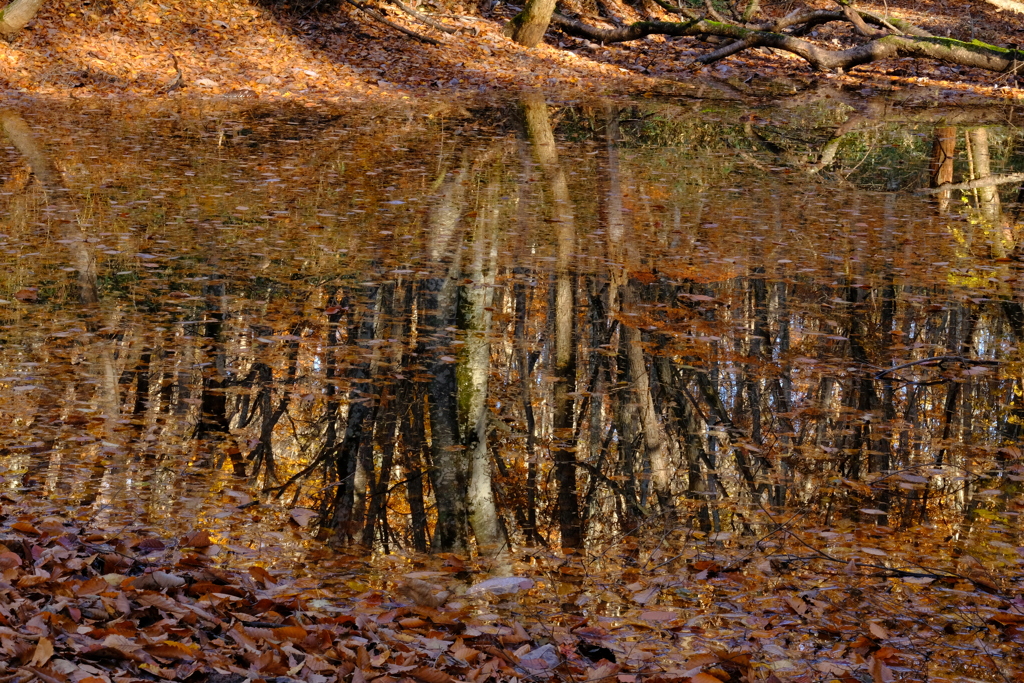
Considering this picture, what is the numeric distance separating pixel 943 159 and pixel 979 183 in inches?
63.9

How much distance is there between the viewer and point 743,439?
5645 mm

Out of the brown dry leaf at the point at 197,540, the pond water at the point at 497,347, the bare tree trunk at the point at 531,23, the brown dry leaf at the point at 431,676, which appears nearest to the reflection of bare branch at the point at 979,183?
the pond water at the point at 497,347

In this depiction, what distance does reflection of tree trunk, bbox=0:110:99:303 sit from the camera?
7.82 meters

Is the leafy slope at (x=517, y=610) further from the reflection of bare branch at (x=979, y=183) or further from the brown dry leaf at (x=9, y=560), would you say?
the reflection of bare branch at (x=979, y=183)

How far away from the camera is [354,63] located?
21188mm

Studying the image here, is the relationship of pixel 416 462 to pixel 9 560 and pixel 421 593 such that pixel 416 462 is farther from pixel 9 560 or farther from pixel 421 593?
pixel 9 560

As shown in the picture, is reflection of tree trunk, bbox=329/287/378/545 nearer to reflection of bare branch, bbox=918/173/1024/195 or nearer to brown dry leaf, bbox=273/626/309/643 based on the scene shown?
brown dry leaf, bbox=273/626/309/643

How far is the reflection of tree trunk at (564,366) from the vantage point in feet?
16.0

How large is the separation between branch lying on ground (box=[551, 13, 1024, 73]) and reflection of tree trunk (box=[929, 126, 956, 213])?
18.5 ft

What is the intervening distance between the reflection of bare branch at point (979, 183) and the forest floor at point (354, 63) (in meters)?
8.52

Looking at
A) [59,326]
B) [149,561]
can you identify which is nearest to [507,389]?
[149,561]

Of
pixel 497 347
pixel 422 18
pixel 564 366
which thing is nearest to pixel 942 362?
pixel 564 366

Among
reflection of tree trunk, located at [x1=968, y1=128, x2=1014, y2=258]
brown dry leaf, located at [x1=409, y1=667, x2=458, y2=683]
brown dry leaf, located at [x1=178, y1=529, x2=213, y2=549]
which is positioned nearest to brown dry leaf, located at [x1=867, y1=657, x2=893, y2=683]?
brown dry leaf, located at [x1=409, y1=667, x2=458, y2=683]

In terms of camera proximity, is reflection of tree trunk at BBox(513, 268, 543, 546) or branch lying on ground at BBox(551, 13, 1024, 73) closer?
reflection of tree trunk at BBox(513, 268, 543, 546)
